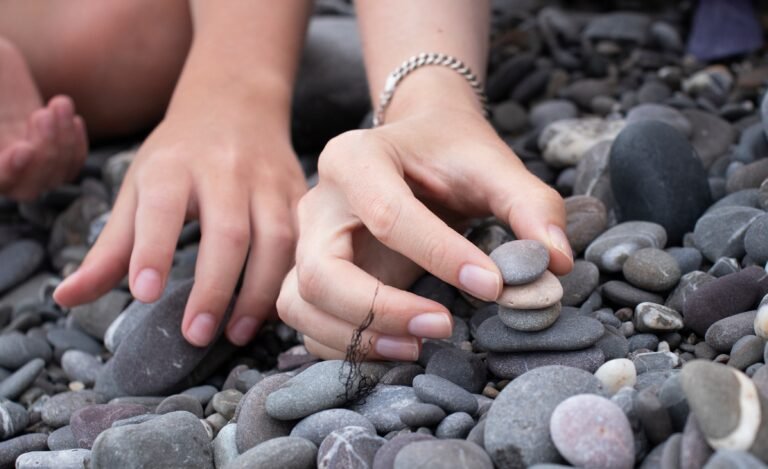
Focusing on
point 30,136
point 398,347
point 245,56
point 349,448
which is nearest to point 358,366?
point 398,347

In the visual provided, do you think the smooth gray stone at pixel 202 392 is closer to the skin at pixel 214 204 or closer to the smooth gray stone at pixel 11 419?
the skin at pixel 214 204

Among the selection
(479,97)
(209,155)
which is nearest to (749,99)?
(479,97)

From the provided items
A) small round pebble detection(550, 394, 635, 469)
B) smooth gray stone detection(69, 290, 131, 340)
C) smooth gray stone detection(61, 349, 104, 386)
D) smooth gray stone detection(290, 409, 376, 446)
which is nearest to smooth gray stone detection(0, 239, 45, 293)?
smooth gray stone detection(69, 290, 131, 340)

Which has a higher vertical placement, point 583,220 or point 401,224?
point 401,224

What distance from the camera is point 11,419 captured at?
127 cm

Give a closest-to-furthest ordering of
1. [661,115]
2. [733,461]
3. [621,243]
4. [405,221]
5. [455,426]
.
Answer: [733,461], [455,426], [405,221], [621,243], [661,115]

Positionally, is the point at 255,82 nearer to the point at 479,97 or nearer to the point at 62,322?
the point at 479,97

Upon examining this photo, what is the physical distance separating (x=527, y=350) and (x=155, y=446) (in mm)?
481

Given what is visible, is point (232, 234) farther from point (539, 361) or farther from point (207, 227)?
point (539, 361)

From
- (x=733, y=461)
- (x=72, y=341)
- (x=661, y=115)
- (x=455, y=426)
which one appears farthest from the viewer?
(x=661, y=115)

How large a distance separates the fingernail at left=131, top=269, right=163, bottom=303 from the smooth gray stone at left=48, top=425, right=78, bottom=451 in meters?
0.23

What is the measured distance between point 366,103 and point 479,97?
64cm

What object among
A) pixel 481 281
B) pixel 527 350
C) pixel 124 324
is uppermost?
pixel 481 281

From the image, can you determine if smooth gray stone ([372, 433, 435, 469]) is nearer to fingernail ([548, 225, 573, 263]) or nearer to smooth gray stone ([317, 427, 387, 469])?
smooth gray stone ([317, 427, 387, 469])
